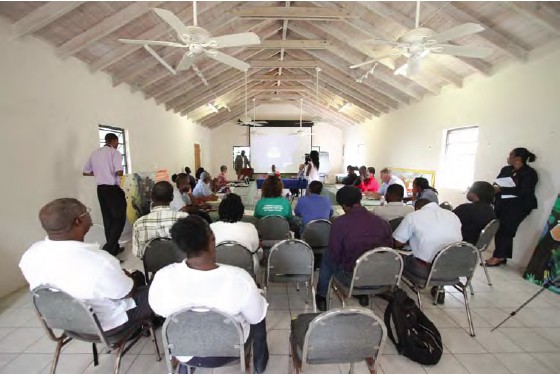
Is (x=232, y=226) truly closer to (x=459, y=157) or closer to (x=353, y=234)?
(x=353, y=234)

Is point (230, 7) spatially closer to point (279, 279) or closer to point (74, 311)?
point (279, 279)

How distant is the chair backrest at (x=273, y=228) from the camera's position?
302 cm

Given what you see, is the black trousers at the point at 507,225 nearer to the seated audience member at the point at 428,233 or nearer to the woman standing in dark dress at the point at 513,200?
the woman standing in dark dress at the point at 513,200

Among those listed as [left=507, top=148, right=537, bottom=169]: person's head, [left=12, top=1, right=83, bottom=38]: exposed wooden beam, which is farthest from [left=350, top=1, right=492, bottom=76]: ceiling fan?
[left=12, top=1, right=83, bottom=38]: exposed wooden beam

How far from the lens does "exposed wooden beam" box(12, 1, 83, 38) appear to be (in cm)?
285

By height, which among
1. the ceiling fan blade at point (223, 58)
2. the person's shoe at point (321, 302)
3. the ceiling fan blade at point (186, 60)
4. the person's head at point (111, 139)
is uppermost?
the ceiling fan blade at point (223, 58)

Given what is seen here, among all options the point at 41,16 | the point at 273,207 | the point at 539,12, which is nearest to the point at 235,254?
the point at 273,207

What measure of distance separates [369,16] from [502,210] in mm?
3497

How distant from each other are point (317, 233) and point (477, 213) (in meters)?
1.69

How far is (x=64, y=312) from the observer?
4.73 ft

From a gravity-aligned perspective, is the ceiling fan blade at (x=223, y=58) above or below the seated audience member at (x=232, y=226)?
above

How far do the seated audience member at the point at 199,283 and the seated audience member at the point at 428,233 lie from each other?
5.49 ft

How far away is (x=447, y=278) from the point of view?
233cm

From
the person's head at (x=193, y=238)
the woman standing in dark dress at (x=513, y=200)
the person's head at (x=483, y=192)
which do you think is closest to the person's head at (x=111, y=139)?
the person's head at (x=193, y=238)
